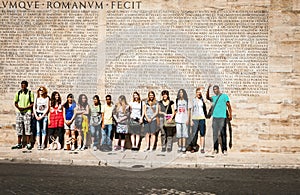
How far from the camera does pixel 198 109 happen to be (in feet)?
40.3

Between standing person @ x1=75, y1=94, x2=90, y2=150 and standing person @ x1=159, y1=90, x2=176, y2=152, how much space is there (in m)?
2.05

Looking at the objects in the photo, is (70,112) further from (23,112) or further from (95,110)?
(23,112)

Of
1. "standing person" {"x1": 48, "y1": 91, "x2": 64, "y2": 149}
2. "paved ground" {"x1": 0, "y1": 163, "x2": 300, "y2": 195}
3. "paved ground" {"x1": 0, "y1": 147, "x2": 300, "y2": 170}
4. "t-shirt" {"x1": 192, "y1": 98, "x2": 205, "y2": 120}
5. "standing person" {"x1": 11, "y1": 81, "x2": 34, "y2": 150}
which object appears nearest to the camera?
"paved ground" {"x1": 0, "y1": 163, "x2": 300, "y2": 195}

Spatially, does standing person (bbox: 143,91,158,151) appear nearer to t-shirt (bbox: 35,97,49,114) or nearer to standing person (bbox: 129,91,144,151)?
standing person (bbox: 129,91,144,151)

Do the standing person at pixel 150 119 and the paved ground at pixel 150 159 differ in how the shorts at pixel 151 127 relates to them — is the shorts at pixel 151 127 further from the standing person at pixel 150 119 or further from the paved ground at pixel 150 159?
the paved ground at pixel 150 159

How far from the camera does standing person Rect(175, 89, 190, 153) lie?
1220 cm

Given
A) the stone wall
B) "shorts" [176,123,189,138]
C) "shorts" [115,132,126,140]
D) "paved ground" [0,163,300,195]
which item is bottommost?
"paved ground" [0,163,300,195]

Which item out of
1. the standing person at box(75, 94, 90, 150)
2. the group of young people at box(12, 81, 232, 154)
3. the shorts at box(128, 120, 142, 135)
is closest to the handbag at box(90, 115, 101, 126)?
the group of young people at box(12, 81, 232, 154)

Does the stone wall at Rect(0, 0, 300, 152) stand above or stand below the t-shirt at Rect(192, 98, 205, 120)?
above

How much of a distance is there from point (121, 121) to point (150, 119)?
784 mm

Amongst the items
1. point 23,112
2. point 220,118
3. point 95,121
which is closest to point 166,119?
point 220,118

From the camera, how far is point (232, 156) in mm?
11805

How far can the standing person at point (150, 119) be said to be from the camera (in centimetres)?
1234

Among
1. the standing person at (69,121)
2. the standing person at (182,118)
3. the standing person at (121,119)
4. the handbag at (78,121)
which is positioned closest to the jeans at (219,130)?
the standing person at (182,118)
